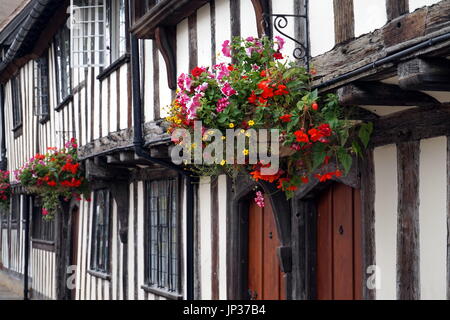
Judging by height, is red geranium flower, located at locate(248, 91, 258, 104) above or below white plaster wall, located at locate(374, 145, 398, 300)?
above

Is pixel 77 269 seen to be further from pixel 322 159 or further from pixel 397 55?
pixel 397 55

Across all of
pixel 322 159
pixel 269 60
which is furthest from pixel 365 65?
pixel 269 60

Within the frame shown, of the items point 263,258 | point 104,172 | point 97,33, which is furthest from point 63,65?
point 263,258

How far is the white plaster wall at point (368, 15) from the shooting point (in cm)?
496

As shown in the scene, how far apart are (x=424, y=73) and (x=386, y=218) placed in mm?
1605

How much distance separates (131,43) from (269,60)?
13.5 ft

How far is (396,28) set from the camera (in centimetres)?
457

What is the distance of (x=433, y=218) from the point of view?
4926 millimetres

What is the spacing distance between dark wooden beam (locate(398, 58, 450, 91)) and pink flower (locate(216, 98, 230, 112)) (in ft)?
5.03

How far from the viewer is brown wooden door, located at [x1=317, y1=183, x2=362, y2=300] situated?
6.06m

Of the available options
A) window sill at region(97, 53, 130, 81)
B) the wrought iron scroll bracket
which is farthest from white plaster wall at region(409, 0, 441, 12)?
window sill at region(97, 53, 130, 81)

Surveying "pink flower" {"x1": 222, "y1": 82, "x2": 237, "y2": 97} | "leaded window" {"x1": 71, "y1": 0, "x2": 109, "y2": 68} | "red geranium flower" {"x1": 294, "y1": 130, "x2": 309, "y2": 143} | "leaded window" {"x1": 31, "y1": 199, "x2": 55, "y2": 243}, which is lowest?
"leaded window" {"x1": 31, "y1": 199, "x2": 55, "y2": 243}

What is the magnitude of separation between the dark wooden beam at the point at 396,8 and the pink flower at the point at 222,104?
4.08 ft

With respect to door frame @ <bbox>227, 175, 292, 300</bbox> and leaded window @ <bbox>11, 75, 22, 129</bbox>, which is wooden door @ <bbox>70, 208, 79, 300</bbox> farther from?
door frame @ <bbox>227, 175, 292, 300</bbox>
